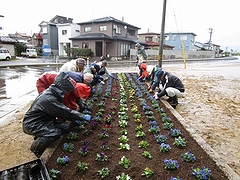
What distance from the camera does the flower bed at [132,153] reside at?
209cm

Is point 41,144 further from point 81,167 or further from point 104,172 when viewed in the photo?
point 104,172

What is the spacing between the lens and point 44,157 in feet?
7.87

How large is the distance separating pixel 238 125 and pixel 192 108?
4.32 ft

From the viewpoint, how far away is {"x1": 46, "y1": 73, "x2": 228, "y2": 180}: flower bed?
209 cm

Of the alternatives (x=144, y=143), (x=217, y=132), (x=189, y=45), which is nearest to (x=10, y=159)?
(x=144, y=143)

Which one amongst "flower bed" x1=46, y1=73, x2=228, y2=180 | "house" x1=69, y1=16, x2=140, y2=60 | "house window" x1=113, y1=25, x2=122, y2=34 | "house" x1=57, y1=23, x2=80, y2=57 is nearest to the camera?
"flower bed" x1=46, y1=73, x2=228, y2=180

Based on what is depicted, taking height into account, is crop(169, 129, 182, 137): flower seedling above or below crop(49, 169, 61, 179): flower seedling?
above

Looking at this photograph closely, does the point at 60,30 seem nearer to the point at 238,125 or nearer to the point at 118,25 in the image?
the point at 118,25

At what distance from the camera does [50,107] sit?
2.45 meters

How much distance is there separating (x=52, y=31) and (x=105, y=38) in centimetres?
1616

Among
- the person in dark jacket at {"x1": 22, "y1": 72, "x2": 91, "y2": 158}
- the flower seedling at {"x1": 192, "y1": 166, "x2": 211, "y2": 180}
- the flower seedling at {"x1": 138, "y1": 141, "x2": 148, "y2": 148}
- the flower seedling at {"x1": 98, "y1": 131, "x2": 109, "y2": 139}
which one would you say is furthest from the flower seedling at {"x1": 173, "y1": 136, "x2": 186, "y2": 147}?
the person in dark jacket at {"x1": 22, "y1": 72, "x2": 91, "y2": 158}

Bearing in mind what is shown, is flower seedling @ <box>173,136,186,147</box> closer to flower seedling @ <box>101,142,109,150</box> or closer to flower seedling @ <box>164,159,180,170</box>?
flower seedling @ <box>164,159,180,170</box>

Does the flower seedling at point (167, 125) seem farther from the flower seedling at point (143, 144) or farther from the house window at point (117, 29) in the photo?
the house window at point (117, 29)

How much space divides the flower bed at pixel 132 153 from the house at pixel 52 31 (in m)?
34.4
